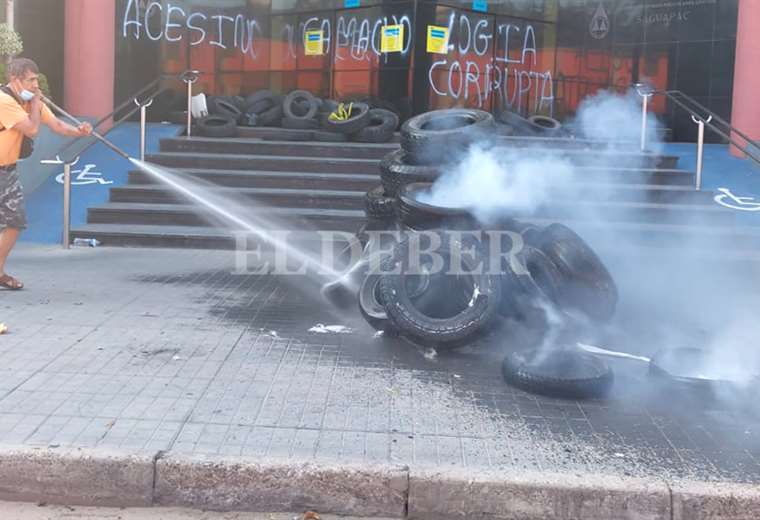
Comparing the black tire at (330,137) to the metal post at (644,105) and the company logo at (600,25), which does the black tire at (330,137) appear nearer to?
the metal post at (644,105)

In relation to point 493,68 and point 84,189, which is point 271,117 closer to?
point 84,189

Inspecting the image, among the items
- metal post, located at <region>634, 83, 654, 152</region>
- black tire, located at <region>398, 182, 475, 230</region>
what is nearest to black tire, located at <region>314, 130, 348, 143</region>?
metal post, located at <region>634, 83, 654, 152</region>

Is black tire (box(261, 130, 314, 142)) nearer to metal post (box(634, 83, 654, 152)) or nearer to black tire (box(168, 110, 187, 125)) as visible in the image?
black tire (box(168, 110, 187, 125))

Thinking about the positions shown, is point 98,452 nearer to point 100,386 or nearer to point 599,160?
point 100,386

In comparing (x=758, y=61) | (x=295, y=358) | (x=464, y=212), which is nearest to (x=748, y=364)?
(x=464, y=212)

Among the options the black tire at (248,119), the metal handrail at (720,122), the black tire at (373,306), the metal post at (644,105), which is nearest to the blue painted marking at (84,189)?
the black tire at (248,119)

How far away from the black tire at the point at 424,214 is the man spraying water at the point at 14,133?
3.48m

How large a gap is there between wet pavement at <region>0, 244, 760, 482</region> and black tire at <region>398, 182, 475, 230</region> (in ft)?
3.33

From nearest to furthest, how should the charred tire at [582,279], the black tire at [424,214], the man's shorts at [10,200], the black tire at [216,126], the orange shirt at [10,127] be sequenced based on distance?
the charred tire at [582,279], the black tire at [424,214], the orange shirt at [10,127], the man's shorts at [10,200], the black tire at [216,126]

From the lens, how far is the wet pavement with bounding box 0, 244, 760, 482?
14.5 feet

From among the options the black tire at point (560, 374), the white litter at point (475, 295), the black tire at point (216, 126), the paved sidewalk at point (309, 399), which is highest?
the black tire at point (216, 126)

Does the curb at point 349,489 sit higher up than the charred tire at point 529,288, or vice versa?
the charred tire at point 529,288

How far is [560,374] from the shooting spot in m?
5.37

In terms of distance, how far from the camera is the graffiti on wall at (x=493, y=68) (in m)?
15.6
